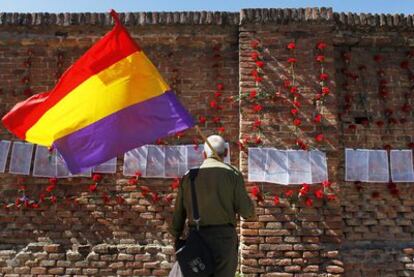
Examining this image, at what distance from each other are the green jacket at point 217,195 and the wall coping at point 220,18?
2.77m

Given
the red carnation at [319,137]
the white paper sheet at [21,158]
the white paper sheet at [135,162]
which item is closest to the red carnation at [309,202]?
the red carnation at [319,137]

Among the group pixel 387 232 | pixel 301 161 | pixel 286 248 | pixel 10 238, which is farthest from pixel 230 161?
pixel 10 238

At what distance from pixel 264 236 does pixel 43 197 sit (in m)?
2.82

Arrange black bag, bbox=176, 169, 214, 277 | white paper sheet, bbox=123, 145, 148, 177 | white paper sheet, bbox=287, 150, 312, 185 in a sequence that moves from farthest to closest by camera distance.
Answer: white paper sheet, bbox=123, 145, 148, 177 < white paper sheet, bbox=287, 150, 312, 185 < black bag, bbox=176, 169, 214, 277

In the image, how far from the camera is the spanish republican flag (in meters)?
3.95

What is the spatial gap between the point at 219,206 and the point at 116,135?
108 centimetres

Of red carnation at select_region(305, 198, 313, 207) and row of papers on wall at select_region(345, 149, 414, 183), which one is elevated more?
row of papers on wall at select_region(345, 149, 414, 183)

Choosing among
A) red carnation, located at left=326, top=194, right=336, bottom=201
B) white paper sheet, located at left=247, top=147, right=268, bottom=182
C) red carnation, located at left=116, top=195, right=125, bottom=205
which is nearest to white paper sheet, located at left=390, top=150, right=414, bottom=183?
red carnation, located at left=326, top=194, right=336, bottom=201

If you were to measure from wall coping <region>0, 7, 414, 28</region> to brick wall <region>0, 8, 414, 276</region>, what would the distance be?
13 millimetres

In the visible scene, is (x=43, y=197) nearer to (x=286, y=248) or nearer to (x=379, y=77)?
(x=286, y=248)

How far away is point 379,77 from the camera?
613cm

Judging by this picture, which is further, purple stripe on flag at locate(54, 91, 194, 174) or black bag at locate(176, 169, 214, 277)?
purple stripe on flag at locate(54, 91, 194, 174)

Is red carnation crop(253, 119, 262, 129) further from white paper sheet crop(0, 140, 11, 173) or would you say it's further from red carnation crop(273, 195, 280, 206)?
white paper sheet crop(0, 140, 11, 173)

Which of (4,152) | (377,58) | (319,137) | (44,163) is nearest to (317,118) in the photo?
(319,137)
